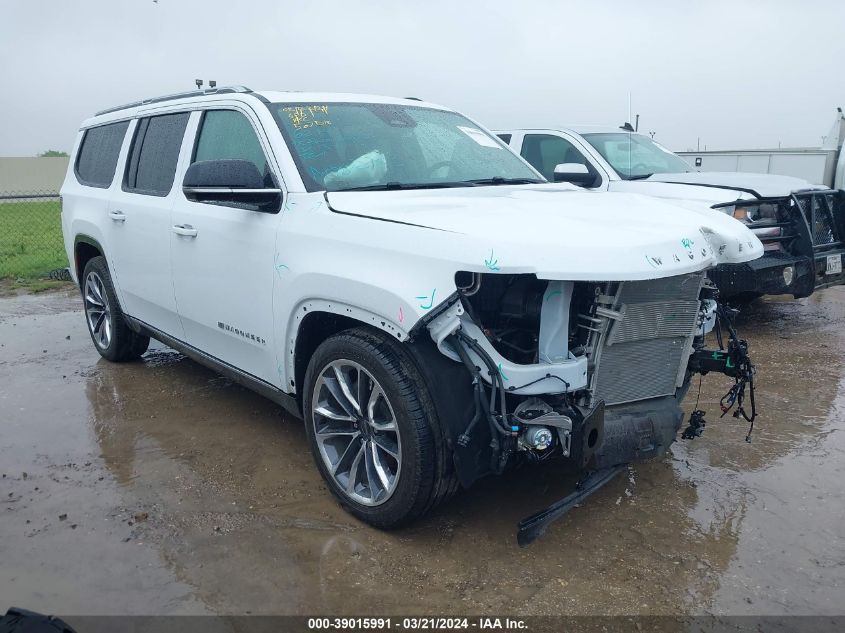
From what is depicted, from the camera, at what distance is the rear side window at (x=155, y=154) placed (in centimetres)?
472

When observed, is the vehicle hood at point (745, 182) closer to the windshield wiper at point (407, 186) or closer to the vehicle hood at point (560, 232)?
the vehicle hood at point (560, 232)

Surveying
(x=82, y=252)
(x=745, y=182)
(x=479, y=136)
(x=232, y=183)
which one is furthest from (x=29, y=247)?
(x=745, y=182)

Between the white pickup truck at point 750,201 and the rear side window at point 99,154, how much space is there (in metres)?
3.41

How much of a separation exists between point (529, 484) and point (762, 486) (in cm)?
121

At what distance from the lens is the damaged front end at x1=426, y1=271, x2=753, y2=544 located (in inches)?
116

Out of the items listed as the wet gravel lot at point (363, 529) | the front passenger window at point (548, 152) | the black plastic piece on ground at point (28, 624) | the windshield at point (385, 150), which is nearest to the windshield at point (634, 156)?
the front passenger window at point (548, 152)

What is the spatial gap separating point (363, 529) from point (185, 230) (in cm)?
205

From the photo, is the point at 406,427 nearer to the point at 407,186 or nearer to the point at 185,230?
the point at 407,186

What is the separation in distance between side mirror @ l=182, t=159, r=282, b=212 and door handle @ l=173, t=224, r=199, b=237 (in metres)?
0.63

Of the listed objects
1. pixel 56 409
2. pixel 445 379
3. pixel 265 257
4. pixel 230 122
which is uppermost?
pixel 230 122

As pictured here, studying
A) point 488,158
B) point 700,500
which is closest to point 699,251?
point 700,500

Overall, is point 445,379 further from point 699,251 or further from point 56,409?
point 56,409

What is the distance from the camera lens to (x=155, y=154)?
5.00 m

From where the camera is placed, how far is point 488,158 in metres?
4.46
